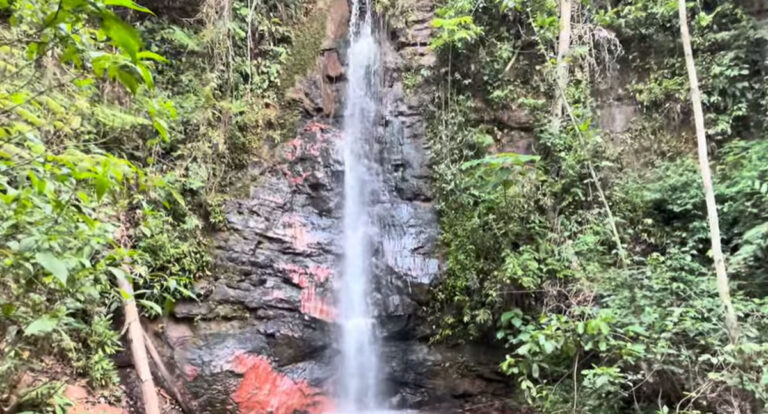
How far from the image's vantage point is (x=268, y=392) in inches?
213

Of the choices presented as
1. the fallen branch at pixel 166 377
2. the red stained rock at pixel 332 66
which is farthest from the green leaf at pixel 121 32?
the red stained rock at pixel 332 66

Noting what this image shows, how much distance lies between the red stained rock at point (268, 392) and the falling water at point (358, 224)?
1.50ft

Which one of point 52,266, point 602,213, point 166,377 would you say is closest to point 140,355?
point 166,377

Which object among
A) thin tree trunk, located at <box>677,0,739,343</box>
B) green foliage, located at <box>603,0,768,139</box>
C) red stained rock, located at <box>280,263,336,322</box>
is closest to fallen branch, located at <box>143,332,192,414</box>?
red stained rock, located at <box>280,263,336,322</box>

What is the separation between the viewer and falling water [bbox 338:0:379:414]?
6137 mm

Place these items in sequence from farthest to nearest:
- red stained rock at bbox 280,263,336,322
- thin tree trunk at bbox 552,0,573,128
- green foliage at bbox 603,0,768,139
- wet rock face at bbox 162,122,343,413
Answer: thin tree trunk at bbox 552,0,573,128 < red stained rock at bbox 280,263,336,322 < green foliage at bbox 603,0,768,139 < wet rock face at bbox 162,122,343,413

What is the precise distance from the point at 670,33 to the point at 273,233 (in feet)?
20.3

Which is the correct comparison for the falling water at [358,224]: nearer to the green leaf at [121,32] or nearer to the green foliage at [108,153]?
the green foliage at [108,153]

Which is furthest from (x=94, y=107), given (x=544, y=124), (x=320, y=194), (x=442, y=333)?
(x=544, y=124)

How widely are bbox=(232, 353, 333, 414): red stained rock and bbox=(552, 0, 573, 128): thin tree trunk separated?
15.6 ft

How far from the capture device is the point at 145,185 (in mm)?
2225

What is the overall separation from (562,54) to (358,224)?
3.79 m

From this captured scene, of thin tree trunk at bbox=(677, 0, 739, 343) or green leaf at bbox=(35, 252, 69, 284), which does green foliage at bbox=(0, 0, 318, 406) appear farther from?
thin tree trunk at bbox=(677, 0, 739, 343)

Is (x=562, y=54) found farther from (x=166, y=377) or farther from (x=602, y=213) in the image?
(x=166, y=377)
